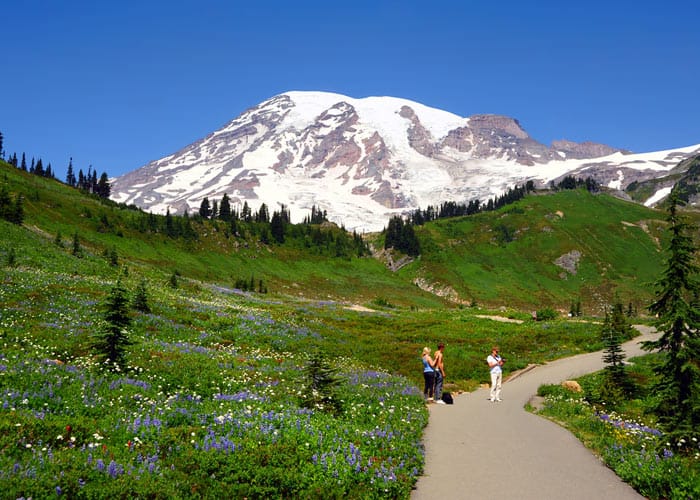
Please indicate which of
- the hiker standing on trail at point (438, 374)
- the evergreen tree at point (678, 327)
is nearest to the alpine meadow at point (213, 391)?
the evergreen tree at point (678, 327)

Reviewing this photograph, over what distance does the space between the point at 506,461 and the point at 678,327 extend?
679 centimetres

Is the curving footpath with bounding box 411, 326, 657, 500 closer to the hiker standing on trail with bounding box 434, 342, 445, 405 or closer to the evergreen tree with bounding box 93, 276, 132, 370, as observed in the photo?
the hiker standing on trail with bounding box 434, 342, 445, 405

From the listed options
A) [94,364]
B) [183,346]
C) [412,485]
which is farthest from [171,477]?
[183,346]

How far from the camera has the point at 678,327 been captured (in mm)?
13594

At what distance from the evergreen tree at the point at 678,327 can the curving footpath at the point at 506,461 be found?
2.93m

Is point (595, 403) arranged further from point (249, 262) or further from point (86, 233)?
point (249, 262)

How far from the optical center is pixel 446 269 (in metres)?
177

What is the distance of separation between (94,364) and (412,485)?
36.0ft

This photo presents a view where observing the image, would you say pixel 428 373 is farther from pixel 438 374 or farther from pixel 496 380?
pixel 496 380

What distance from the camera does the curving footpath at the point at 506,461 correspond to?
9.61 m

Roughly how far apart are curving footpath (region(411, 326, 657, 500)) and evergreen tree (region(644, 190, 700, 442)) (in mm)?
2934

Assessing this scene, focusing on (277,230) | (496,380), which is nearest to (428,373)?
(496,380)

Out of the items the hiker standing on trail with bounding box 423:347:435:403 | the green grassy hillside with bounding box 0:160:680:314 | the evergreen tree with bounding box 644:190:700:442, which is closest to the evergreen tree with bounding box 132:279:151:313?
the hiker standing on trail with bounding box 423:347:435:403

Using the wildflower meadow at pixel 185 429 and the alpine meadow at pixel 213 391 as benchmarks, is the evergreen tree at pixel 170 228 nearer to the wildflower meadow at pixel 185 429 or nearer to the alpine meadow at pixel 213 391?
the alpine meadow at pixel 213 391
